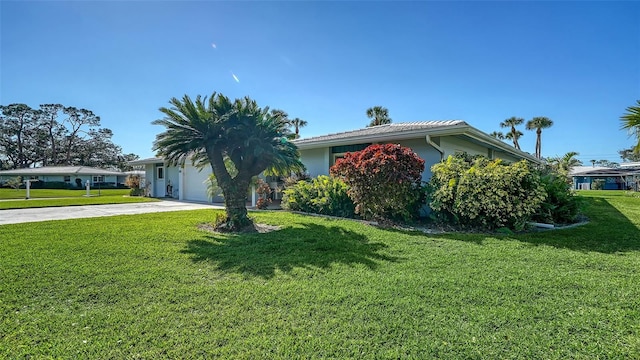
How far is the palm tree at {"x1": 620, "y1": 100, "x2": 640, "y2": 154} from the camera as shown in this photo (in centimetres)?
847

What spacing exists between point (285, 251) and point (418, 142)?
7225 mm

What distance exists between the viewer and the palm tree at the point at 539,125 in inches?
1568

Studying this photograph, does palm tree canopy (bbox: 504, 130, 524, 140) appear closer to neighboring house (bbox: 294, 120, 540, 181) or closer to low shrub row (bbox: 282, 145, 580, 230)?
neighboring house (bbox: 294, 120, 540, 181)

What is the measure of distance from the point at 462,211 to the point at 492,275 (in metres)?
3.60

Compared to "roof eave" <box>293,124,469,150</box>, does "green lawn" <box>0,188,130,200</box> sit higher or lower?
lower

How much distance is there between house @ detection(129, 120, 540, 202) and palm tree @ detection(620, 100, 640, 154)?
12.2 ft

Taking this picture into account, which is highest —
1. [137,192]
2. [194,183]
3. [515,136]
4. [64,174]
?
[515,136]

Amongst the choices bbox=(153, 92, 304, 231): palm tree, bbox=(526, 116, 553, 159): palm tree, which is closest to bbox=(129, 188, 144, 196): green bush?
bbox=(153, 92, 304, 231): palm tree

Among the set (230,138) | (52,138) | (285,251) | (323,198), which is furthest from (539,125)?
(52,138)

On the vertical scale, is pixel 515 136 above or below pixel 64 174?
above

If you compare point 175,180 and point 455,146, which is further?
point 175,180

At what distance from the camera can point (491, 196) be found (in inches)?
293

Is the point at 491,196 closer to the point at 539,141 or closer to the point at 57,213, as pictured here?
the point at 57,213

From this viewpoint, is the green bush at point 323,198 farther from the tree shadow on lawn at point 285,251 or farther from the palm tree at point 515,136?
the palm tree at point 515,136
